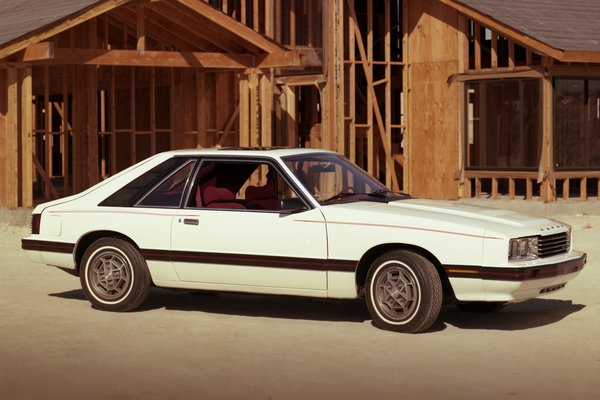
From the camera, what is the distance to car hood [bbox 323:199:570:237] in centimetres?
955

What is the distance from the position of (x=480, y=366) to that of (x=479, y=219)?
5.96 ft

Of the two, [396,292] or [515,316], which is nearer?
[396,292]

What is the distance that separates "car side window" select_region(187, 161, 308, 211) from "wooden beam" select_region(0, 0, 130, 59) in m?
9.04

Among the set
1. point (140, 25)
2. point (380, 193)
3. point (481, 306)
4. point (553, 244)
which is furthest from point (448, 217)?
point (140, 25)

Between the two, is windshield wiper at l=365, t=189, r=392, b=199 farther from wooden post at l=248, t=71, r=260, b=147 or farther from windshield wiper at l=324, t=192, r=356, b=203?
wooden post at l=248, t=71, r=260, b=147

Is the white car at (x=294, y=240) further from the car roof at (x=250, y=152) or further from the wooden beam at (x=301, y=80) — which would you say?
the wooden beam at (x=301, y=80)

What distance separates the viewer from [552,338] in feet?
31.2

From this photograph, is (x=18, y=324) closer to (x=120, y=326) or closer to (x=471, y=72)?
(x=120, y=326)

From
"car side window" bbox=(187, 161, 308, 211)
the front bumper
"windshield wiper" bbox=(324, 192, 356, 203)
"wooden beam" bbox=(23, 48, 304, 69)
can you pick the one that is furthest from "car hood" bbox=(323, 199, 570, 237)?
"wooden beam" bbox=(23, 48, 304, 69)

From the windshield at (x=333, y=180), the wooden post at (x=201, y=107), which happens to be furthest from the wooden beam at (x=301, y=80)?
the windshield at (x=333, y=180)

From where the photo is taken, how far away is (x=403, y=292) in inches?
380

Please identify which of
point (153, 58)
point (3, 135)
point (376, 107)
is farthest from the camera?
point (376, 107)

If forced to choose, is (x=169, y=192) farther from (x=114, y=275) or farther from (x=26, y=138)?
(x=26, y=138)

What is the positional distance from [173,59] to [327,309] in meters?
11.5
